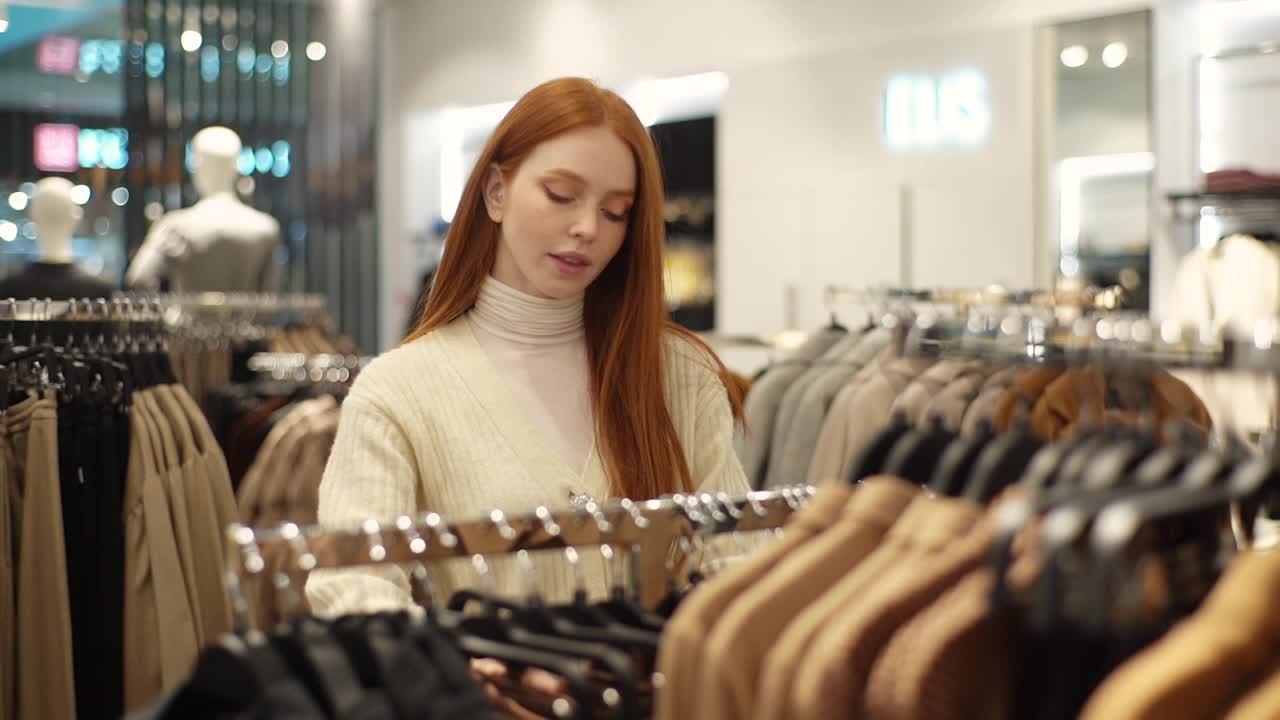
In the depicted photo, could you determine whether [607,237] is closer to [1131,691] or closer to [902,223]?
[1131,691]

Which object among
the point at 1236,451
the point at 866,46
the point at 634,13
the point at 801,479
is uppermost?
the point at 634,13

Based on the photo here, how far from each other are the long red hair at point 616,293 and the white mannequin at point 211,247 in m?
2.96

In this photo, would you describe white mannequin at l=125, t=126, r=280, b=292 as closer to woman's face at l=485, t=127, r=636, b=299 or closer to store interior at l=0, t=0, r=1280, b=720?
store interior at l=0, t=0, r=1280, b=720

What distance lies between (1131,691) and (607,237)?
1.11 meters

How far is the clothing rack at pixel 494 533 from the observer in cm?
115

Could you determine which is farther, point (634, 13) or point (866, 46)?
point (634, 13)

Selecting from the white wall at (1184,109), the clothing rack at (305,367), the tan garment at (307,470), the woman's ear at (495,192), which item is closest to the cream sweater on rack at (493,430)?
the woman's ear at (495,192)

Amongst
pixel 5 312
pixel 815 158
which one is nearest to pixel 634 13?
pixel 815 158

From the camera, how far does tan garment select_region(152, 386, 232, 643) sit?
257cm

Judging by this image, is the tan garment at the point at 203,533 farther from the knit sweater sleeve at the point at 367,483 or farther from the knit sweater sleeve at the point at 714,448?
the knit sweater sleeve at the point at 714,448

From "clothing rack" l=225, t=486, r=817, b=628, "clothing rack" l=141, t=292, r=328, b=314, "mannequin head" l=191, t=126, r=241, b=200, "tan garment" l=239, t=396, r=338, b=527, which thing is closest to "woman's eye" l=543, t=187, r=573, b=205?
"clothing rack" l=225, t=486, r=817, b=628

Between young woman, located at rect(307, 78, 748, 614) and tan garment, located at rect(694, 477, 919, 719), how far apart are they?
0.74 meters

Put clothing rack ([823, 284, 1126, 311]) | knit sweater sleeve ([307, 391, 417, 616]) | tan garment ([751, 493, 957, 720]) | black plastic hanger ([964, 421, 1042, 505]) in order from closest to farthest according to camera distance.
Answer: tan garment ([751, 493, 957, 720])
black plastic hanger ([964, 421, 1042, 505])
knit sweater sleeve ([307, 391, 417, 616])
clothing rack ([823, 284, 1126, 311])

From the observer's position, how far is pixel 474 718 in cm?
93
